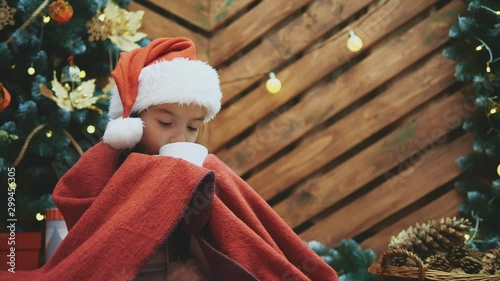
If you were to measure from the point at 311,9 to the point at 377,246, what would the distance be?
3.35 feet

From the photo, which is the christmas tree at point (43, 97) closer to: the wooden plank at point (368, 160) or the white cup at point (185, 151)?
the white cup at point (185, 151)

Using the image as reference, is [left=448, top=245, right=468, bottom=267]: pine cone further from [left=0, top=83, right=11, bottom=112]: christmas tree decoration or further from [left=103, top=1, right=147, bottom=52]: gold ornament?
[left=0, top=83, right=11, bottom=112]: christmas tree decoration

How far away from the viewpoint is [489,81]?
7.52ft

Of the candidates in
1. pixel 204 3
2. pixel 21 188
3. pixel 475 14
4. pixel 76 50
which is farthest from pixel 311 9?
pixel 21 188

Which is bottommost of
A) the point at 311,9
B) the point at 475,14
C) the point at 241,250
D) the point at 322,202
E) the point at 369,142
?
the point at 241,250

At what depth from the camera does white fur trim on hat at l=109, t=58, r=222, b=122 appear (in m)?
1.41

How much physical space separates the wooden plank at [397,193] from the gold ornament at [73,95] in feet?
3.45

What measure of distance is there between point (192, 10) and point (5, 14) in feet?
2.85

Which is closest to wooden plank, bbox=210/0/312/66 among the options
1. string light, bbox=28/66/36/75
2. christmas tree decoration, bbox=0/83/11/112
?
string light, bbox=28/66/36/75

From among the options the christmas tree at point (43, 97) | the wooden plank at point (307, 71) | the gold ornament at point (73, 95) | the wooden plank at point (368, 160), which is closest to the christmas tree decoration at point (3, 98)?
the christmas tree at point (43, 97)

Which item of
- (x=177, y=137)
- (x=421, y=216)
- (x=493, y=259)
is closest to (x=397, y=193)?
(x=421, y=216)

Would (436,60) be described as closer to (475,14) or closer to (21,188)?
(475,14)

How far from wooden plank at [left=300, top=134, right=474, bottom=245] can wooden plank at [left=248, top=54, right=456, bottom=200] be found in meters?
0.21

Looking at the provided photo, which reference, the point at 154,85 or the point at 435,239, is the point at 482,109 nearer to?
the point at 435,239
